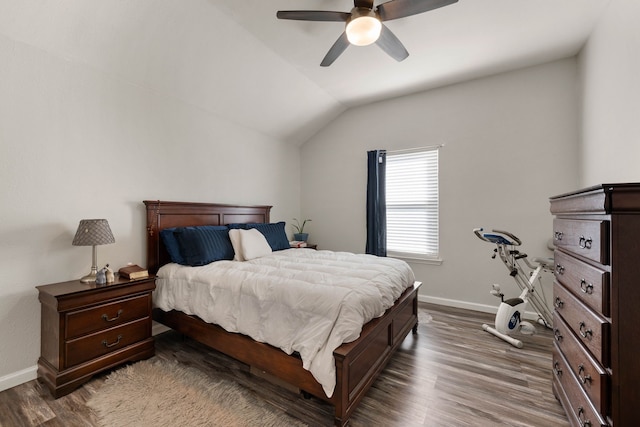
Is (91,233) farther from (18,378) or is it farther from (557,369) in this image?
(557,369)

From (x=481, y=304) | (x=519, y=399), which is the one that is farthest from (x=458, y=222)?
(x=519, y=399)

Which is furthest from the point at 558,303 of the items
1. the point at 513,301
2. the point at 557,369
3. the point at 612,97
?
the point at 612,97

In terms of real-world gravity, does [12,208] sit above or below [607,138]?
below

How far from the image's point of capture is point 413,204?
400 centimetres

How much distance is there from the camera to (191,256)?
2.63 meters

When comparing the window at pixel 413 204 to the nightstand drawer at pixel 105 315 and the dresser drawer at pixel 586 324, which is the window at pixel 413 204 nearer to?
the dresser drawer at pixel 586 324

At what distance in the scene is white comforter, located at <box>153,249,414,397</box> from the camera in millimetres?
1609

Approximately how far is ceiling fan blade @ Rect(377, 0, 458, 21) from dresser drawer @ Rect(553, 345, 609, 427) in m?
2.31

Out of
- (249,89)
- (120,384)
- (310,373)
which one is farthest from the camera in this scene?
(249,89)

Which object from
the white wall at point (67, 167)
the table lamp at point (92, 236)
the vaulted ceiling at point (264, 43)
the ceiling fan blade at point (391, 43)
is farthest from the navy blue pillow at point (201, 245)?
the ceiling fan blade at point (391, 43)

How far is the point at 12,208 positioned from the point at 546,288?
521 cm

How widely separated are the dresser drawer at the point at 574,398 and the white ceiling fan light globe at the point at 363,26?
244 cm

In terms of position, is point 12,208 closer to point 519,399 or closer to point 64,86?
point 64,86

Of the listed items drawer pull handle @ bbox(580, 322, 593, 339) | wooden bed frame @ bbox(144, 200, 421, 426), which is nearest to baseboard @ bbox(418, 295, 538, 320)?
wooden bed frame @ bbox(144, 200, 421, 426)
